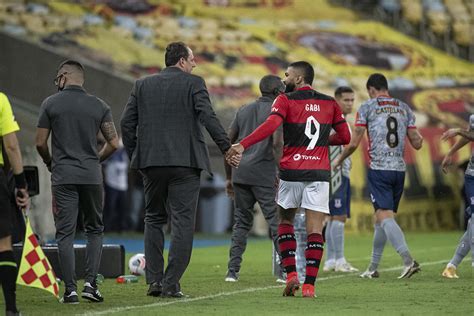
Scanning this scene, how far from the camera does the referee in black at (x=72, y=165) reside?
999 centimetres

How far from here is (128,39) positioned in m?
29.2

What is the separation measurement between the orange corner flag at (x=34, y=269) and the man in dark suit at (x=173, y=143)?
5.54 feet

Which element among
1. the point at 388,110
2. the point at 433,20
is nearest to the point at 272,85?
the point at 388,110

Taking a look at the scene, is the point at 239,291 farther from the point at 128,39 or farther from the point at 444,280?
the point at 128,39

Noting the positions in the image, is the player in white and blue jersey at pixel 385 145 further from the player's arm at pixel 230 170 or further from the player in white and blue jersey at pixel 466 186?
the player's arm at pixel 230 170

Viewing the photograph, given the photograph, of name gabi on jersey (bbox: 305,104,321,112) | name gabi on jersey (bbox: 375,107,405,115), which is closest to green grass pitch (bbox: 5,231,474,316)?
name gabi on jersey (bbox: 305,104,321,112)

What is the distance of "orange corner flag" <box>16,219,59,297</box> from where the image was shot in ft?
27.9

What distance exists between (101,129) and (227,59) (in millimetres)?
18990

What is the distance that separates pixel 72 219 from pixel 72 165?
0.44 metres

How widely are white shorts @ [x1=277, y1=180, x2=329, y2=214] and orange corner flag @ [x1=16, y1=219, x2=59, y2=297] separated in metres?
2.41

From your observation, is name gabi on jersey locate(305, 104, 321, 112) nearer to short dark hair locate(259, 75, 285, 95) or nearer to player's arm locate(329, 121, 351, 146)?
player's arm locate(329, 121, 351, 146)

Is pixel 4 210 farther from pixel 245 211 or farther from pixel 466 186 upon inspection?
pixel 466 186

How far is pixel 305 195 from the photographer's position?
10203 millimetres

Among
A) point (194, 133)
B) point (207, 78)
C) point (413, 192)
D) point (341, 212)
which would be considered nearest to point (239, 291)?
point (194, 133)
